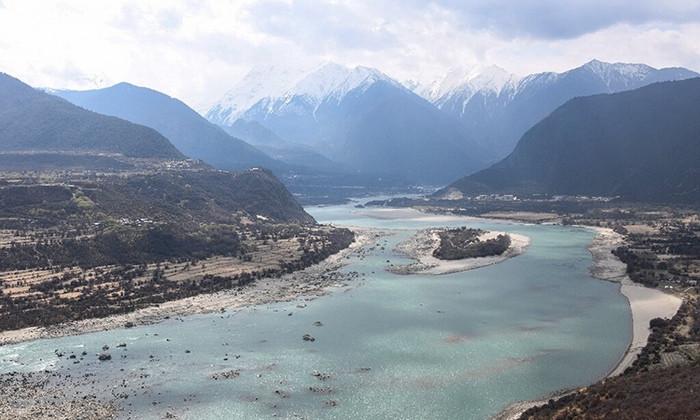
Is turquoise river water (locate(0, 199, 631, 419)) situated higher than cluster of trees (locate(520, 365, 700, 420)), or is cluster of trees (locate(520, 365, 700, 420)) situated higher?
cluster of trees (locate(520, 365, 700, 420))

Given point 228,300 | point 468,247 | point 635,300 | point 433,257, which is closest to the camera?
point 635,300

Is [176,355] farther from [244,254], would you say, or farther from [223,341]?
[244,254]

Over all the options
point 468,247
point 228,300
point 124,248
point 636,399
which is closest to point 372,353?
point 636,399

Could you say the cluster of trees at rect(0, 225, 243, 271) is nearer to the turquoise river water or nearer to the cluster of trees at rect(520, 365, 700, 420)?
the turquoise river water

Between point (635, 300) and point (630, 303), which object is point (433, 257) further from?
point (630, 303)

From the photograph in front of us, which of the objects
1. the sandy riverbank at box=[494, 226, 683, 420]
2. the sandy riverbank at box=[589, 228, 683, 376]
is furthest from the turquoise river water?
the sandy riverbank at box=[589, 228, 683, 376]

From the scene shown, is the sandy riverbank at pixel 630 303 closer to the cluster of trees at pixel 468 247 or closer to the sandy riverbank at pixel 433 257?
the sandy riverbank at pixel 433 257

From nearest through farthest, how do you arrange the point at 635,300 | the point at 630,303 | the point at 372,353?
1. the point at 372,353
2. the point at 630,303
3. the point at 635,300
